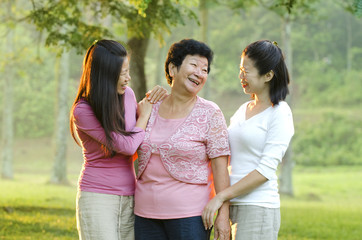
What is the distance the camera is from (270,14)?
32.1m

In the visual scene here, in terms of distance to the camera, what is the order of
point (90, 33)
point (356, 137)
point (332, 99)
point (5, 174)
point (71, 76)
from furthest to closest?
point (71, 76) < point (332, 99) < point (356, 137) < point (5, 174) < point (90, 33)

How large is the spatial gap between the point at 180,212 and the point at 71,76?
34.7m

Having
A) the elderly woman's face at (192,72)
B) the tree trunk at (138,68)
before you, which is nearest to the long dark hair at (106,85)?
the elderly woman's face at (192,72)

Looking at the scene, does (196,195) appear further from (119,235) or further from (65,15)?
(65,15)

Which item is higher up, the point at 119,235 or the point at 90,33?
the point at 90,33

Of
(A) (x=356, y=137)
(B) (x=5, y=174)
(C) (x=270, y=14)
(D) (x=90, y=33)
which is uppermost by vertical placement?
(C) (x=270, y=14)

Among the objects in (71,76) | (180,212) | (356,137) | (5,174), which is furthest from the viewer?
(71,76)

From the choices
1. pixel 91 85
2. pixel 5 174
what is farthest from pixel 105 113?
pixel 5 174

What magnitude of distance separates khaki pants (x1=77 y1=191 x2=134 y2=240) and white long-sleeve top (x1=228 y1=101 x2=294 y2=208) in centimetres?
67

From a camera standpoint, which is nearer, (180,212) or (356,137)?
(180,212)

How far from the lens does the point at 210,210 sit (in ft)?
9.48

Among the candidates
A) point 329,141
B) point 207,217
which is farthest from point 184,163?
point 329,141

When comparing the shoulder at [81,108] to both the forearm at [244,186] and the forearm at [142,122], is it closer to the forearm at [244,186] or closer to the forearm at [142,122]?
the forearm at [142,122]

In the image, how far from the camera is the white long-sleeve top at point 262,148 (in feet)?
9.40
